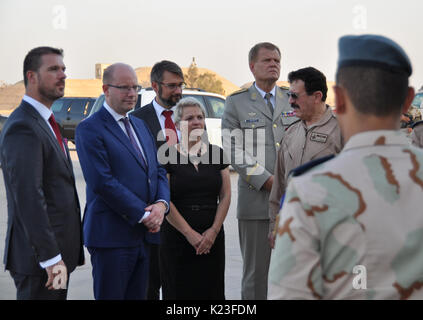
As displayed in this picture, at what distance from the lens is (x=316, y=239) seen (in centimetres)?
144

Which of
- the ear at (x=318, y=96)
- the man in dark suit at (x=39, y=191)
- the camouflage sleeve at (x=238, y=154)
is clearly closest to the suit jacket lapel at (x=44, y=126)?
the man in dark suit at (x=39, y=191)

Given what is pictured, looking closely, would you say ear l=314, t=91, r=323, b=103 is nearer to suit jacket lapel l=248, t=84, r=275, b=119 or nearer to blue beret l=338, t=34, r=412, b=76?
suit jacket lapel l=248, t=84, r=275, b=119

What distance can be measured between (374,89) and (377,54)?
10cm

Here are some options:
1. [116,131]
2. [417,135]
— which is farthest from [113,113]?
[417,135]

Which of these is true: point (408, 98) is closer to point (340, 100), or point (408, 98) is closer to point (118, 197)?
point (340, 100)

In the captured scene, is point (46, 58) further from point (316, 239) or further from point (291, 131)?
point (316, 239)

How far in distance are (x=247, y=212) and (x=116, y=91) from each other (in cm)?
161

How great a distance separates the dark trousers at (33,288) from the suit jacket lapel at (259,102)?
7.98 ft

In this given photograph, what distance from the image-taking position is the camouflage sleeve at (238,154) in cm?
458

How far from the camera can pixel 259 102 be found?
4809 millimetres

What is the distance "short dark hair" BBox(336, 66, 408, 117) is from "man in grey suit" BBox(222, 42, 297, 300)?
3035 mm

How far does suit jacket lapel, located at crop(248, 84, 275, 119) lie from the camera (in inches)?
188

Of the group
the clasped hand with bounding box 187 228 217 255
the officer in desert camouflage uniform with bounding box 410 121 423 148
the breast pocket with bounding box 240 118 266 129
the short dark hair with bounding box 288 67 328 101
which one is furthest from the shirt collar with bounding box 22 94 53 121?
the officer in desert camouflage uniform with bounding box 410 121 423 148
